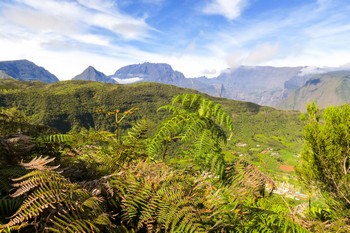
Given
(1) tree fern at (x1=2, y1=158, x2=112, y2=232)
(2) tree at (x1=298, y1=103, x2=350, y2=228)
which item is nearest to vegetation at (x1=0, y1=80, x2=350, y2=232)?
(1) tree fern at (x1=2, y1=158, x2=112, y2=232)

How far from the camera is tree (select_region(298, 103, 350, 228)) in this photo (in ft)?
61.3

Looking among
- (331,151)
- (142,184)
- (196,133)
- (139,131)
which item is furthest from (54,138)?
(331,151)

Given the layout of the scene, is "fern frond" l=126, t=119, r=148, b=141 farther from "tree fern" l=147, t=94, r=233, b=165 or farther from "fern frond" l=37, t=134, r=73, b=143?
"fern frond" l=37, t=134, r=73, b=143

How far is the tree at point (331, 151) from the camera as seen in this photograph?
18.7 metres

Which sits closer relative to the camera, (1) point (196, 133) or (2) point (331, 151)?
(1) point (196, 133)

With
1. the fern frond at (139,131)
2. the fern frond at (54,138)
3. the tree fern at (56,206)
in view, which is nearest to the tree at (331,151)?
the fern frond at (139,131)

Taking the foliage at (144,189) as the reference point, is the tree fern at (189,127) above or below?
above

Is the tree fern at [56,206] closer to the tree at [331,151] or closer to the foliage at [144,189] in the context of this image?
the foliage at [144,189]

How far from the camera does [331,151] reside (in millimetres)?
19094

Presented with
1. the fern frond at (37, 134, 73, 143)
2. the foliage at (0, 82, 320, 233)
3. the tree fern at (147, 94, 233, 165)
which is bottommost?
the foliage at (0, 82, 320, 233)

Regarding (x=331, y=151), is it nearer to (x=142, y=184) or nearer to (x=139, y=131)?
(x=139, y=131)

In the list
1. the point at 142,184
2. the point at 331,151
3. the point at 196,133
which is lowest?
the point at 331,151

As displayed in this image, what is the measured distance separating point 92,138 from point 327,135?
19446 mm

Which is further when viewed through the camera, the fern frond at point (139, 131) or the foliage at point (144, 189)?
the fern frond at point (139, 131)
